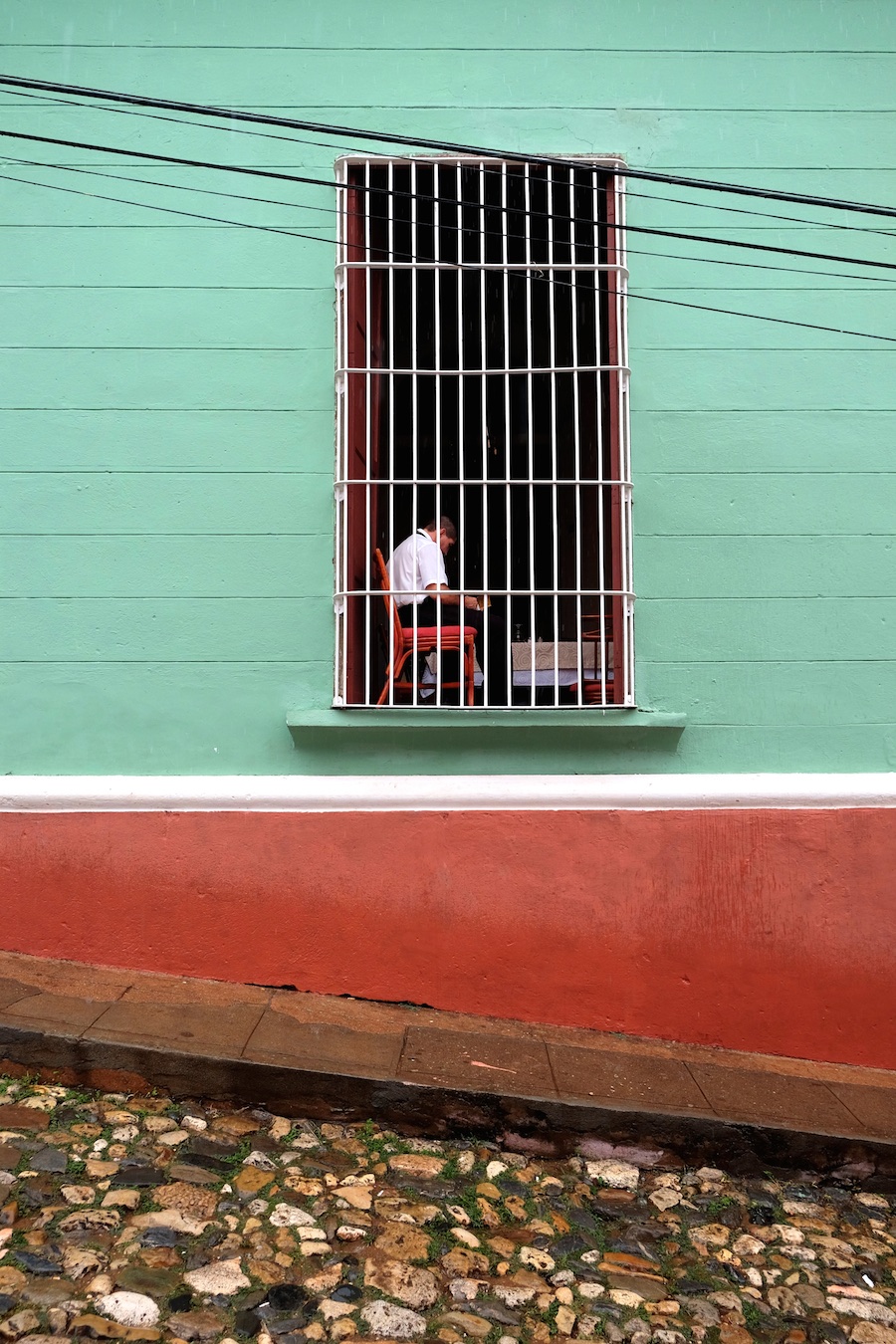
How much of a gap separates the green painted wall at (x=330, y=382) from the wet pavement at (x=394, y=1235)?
55.9 inches

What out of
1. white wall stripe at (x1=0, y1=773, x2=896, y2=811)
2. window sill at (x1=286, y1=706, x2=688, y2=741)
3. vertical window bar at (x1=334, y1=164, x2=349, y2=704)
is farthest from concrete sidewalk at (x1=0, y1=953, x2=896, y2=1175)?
vertical window bar at (x1=334, y1=164, x2=349, y2=704)

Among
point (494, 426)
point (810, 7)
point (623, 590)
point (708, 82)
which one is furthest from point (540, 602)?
point (810, 7)

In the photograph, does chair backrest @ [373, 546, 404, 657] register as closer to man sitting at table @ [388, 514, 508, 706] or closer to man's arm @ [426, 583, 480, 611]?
man sitting at table @ [388, 514, 508, 706]

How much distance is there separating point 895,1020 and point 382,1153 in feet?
6.74

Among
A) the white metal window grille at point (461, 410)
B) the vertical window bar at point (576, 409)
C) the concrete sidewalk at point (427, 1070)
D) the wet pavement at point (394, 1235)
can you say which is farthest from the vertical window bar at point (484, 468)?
the wet pavement at point (394, 1235)

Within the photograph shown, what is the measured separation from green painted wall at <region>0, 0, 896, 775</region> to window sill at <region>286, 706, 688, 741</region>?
58 mm

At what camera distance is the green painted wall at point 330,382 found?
166 inches

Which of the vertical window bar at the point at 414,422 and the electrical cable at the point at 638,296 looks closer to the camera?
the vertical window bar at the point at 414,422

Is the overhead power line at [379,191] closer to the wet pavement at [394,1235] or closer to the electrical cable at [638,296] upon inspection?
the electrical cable at [638,296]

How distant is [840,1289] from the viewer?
9.30 ft

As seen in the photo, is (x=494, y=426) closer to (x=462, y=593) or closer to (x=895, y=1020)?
(x=462, y=593)

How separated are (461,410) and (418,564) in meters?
0.63

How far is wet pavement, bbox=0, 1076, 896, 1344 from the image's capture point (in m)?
2.54

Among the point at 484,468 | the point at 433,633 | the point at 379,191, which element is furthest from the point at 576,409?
the point at 379,191
